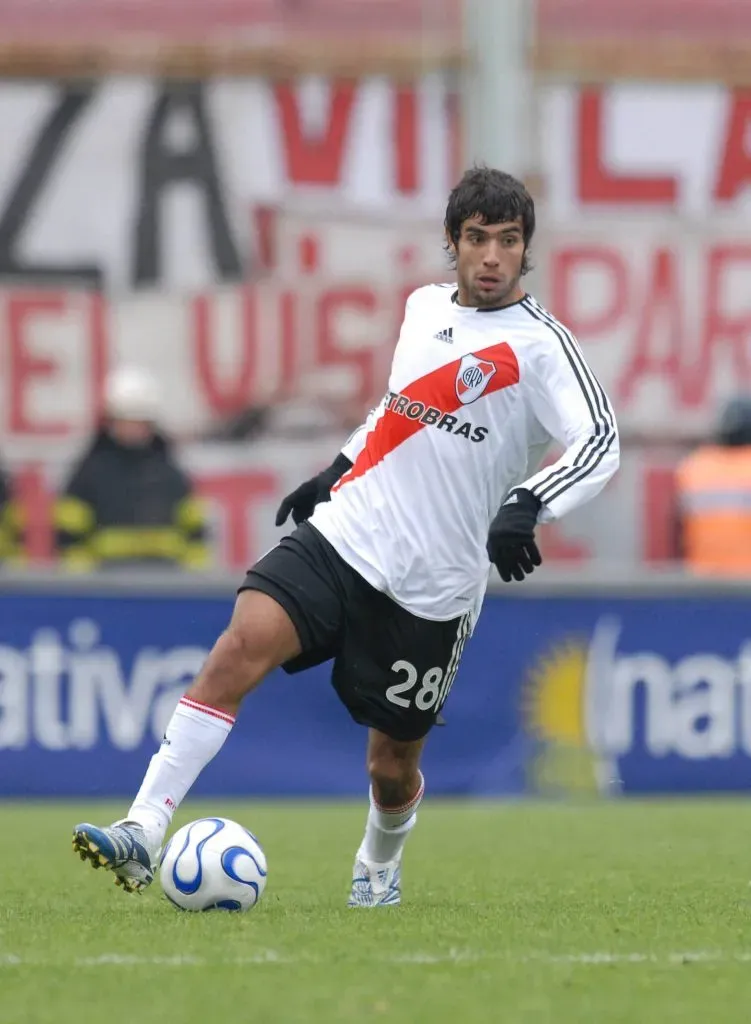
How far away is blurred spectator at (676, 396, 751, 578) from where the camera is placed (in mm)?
13969

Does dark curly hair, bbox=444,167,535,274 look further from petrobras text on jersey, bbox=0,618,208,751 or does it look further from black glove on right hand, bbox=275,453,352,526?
petrobras text on jersey, bbox=0,618,208,751

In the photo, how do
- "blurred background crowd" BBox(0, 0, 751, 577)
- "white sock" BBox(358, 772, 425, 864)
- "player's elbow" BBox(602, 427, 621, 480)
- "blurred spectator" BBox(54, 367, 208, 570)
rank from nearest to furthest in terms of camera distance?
Result: "player's elbow" BBox(602, 427, 621, 480)
"white sock" BBox(358, 772, 425, 864)
"blurred spectator" BBox(54, 367, 208, 570)
"blurred background crowd" BBox(0, 0, 751, 577)

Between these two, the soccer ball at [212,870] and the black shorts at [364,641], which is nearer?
the soccer ball at [212,870]

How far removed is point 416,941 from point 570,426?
1479 millimetres

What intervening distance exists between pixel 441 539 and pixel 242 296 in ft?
36.2

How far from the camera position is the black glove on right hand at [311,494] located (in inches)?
264

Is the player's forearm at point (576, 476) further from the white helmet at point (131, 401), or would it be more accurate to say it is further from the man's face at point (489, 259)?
the white helmet at point (131, 401)

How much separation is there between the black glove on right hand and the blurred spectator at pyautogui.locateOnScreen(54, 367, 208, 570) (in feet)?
18.6

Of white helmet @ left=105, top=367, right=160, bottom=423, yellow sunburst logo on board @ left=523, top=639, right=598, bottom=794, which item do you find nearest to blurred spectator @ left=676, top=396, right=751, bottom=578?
yellow sunburst logo on board @ left=523, top=639, right=598, bottom=794

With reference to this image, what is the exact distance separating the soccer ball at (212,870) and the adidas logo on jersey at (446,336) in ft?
4.83

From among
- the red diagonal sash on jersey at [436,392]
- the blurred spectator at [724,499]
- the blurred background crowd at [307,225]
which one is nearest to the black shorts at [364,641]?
the red diagonal sash on jersey at [436,392]

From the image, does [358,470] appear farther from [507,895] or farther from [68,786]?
[68,786]

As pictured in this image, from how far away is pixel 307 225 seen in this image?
56.5ft

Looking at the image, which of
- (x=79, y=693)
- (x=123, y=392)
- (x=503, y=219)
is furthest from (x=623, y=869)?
(x=123, y=392)
